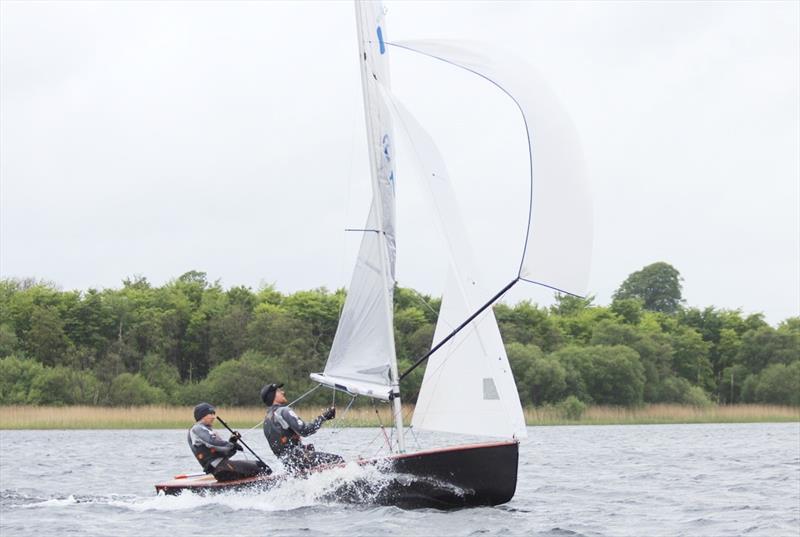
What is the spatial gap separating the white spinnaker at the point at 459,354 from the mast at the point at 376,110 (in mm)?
248

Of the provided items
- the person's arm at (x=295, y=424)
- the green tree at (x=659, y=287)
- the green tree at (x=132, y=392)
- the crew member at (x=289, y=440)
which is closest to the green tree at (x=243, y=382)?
the green tree at (x=132, y=392)

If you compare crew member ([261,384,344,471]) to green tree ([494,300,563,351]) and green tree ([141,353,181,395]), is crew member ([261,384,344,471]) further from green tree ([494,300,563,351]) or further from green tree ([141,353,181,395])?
green tree ([494,300,563,351])

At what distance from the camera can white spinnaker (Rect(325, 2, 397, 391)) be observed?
15.1 meters

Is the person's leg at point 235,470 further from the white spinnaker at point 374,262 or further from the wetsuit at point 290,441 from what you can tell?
the white spinnaker at point 374,262

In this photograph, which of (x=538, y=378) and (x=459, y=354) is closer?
(x=459, y=354)

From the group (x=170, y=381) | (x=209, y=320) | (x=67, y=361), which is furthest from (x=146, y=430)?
(x=209, y=320)

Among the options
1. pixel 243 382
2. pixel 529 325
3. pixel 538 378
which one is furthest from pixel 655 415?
pixel 243 382

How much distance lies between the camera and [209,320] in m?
59.2

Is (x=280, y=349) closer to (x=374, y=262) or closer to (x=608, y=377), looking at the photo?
(x=608, y=377)

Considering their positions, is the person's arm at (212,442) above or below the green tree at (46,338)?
below

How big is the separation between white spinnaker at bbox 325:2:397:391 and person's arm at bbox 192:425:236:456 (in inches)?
65.1

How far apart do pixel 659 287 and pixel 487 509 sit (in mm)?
83249

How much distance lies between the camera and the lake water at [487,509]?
1375 centimetres

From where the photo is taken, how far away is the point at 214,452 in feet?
51.5
